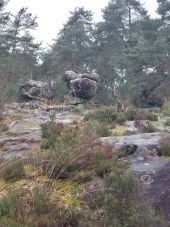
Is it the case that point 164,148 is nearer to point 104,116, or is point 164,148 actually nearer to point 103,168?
point 103,168

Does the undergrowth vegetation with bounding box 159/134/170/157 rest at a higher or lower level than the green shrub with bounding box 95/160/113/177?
higher

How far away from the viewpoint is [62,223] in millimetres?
4453

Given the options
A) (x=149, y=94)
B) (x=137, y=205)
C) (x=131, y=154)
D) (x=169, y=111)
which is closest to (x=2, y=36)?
(x=149, y=94)

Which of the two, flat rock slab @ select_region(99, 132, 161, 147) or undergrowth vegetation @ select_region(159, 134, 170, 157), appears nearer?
A: undergrowth vegetation @ select_region(159, 134, 170, 157)

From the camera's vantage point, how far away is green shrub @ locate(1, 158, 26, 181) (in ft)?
18.2

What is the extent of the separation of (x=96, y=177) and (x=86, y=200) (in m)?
0.68

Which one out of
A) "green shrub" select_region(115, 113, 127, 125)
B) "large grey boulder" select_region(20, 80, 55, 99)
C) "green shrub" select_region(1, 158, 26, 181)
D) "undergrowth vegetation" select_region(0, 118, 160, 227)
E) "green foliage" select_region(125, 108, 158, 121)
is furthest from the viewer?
"large grey boulder" select_region(20, 80, 55, 99)

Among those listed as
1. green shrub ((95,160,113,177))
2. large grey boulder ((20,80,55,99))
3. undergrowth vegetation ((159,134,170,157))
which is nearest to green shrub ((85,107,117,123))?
undergrowth vegetation ((159,134,170,157))

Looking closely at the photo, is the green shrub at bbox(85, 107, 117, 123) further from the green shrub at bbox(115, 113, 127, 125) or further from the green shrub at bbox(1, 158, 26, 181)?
the green shrub at bbox(1, 158, 26, 181)

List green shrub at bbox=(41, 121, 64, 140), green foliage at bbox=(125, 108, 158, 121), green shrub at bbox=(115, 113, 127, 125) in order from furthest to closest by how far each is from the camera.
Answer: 1. green foliage at bbox=(125, 108, 158, 121)
2. green shrub at bbox=(115, 113, 127, 125)
3. green shrub at bbox=(41, 121, 64, 140)

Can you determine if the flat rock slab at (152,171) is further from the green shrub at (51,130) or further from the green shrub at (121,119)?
the green shrub at (121,119)

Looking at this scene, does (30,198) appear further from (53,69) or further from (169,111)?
(53,69)

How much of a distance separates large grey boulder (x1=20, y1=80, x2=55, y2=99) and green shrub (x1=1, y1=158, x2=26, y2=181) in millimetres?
18968

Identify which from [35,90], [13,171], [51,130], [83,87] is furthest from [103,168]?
[35,90]
